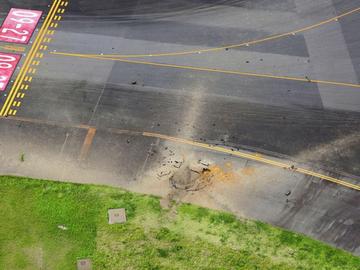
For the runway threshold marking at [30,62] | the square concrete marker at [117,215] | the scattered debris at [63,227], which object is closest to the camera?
the scattered debris at [63,227]

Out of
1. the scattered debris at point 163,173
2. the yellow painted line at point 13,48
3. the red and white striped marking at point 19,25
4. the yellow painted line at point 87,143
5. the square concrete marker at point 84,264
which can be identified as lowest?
the square concrete marker at point 84,264

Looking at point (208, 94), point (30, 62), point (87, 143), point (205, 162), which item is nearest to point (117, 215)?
point (87, 143)

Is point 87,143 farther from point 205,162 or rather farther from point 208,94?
point 208,94

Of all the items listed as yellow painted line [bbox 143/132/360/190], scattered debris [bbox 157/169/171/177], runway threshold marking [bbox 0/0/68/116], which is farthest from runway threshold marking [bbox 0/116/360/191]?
scattered debris [bbox 157/169/171/177]

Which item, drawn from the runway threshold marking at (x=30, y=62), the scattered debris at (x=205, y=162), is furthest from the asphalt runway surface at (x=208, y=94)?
the scattered debris at (x=205, y=162)

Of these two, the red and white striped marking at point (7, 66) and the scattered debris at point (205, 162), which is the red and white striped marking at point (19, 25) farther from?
the scattered debris at point (205, 162)

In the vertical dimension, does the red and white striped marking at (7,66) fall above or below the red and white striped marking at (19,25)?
below
